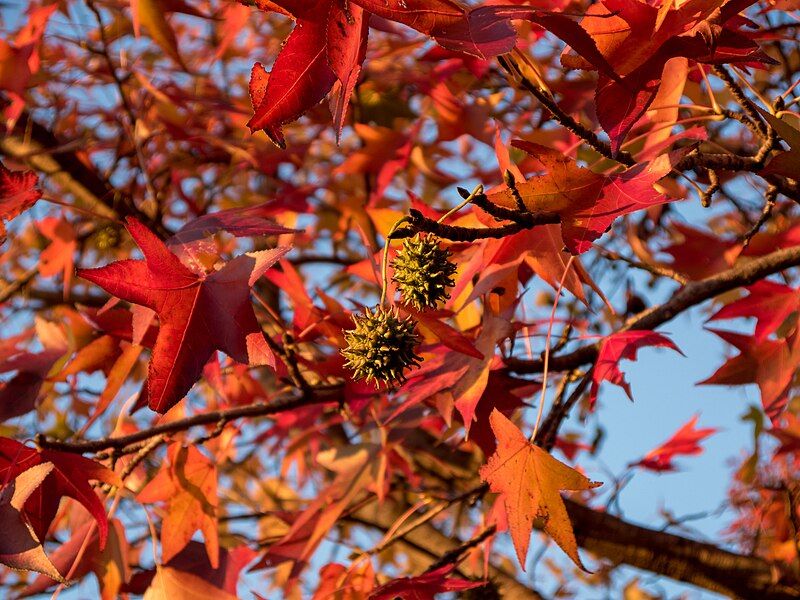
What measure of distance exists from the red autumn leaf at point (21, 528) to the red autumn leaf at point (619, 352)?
703mm

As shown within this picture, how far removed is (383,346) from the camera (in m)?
0.93

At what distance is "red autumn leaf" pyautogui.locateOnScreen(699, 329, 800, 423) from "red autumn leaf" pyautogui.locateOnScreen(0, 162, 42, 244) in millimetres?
928

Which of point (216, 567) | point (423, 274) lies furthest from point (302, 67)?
point (216, 567)

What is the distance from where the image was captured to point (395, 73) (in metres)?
2.55

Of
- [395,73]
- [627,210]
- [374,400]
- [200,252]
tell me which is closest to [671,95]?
[627,210]

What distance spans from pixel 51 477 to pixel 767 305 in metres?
1.02

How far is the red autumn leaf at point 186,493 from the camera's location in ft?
4.20

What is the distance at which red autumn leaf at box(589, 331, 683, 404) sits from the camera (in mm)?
1085

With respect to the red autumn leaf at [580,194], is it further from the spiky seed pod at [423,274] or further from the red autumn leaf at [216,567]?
the red autumn leaf at [216,567]

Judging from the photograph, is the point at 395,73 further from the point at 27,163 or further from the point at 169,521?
the point at 169,521

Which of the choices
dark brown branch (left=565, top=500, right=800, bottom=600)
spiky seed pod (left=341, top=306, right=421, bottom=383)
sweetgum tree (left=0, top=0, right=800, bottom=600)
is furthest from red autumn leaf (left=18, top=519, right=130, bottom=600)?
dark brown branch (left=565, top=500, right=800, bottom=600)

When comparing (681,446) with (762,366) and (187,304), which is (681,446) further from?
(187,304)

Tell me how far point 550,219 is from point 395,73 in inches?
71.7

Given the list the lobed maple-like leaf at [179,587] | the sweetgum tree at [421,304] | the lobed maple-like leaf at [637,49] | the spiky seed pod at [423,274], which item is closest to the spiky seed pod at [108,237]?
the sweetgum tree at [421,304]
